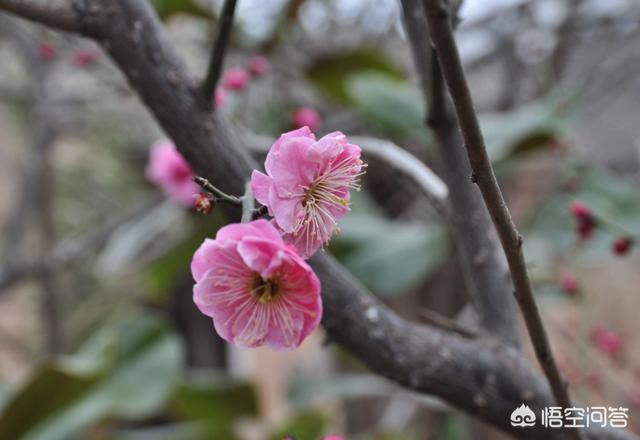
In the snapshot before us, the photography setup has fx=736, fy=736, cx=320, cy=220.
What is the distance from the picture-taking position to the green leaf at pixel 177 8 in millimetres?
1480

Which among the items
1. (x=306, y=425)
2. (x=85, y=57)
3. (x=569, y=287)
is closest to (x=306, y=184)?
(x=569, y=287)

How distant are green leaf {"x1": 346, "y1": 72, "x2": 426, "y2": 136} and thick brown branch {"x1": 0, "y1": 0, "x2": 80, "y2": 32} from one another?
853 millimetres

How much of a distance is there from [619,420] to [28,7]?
599 mm

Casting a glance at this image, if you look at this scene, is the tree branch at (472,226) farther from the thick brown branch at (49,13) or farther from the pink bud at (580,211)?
the thick brown branch at (49,13)

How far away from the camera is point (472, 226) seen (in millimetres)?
735

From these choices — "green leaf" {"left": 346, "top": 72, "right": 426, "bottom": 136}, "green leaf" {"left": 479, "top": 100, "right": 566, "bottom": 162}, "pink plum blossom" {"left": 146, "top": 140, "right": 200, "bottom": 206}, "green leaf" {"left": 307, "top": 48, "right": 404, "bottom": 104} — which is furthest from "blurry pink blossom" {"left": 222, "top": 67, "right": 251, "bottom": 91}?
"green leaf" {"left": 307, "top": 48, "right": 404, "bottom": 104}

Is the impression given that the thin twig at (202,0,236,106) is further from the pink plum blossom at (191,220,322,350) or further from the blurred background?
the pink plum blossom at (191,220,322,350)

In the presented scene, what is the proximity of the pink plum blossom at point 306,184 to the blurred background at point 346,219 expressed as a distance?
0.26 metres

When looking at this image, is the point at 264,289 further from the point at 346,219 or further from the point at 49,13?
the point at 346,219

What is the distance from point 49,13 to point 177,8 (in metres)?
0.96

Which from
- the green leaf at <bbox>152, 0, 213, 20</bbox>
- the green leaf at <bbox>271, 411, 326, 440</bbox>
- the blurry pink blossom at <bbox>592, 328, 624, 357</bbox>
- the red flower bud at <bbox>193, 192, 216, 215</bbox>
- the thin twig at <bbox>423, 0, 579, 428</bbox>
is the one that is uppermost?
the thin twig at <bbox>423, 0, 579, 428</bbox>

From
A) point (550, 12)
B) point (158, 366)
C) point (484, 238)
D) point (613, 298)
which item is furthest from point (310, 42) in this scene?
point (484, 238)

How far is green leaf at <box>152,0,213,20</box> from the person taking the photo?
4.86 ft

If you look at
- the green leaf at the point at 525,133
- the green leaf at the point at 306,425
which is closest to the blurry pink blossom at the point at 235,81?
the green leaf at the point at 525,133
